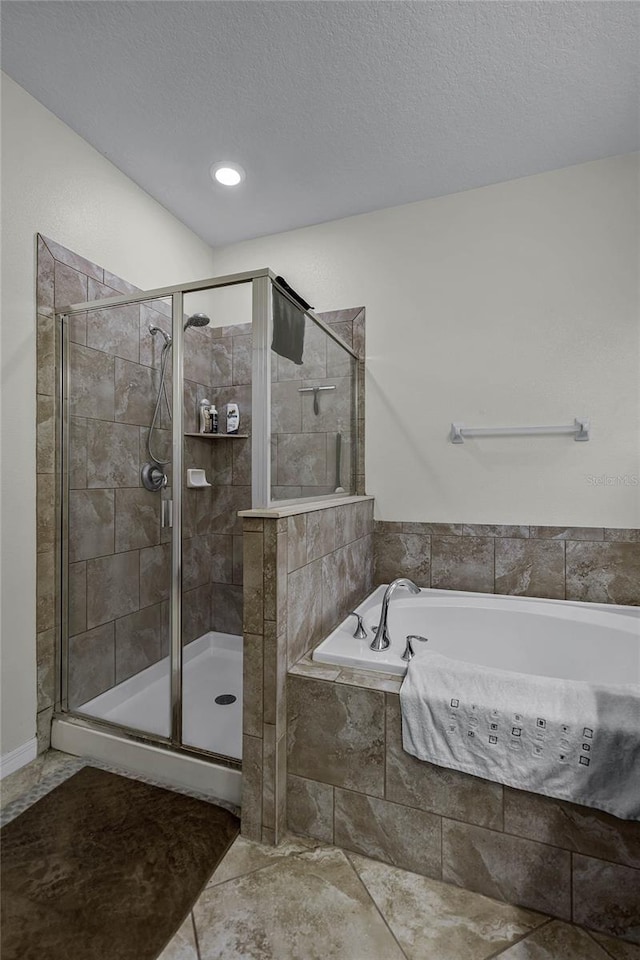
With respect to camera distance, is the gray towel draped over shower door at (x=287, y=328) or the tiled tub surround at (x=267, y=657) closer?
the tiled tub surround at (x=267, y=657)

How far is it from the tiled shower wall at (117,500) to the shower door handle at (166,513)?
0.12ft

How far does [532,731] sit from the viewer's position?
1.21 m

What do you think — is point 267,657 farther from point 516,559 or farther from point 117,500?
point 516,559

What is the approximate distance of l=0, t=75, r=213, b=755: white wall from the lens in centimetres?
174

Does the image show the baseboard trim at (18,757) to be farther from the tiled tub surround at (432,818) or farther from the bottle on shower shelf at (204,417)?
the bottle on shower shelf at (204,417)

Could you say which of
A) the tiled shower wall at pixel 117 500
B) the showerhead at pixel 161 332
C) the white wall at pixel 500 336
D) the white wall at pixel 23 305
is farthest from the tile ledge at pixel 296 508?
the white wall at pixel 23 305

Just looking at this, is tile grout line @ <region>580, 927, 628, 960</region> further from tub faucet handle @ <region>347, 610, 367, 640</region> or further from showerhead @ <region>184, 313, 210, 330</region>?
showerhead @ <region>184, 313, 210, 330</region>

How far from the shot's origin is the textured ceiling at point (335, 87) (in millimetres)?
1502

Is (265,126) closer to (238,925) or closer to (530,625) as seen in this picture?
(530,625)

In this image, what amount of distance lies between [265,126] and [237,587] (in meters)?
1.94

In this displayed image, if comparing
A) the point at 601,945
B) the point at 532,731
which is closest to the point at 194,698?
the point at 532,731

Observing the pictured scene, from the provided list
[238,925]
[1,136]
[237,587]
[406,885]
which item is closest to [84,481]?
[237,587]

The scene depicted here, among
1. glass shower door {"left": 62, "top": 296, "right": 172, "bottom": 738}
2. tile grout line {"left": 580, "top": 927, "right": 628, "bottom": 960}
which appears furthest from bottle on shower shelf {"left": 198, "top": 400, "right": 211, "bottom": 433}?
tile grout line {"left": 580, "top": 927, "right": 628, "bottom": 960}

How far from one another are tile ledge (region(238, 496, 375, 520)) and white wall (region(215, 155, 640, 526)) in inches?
15.9
